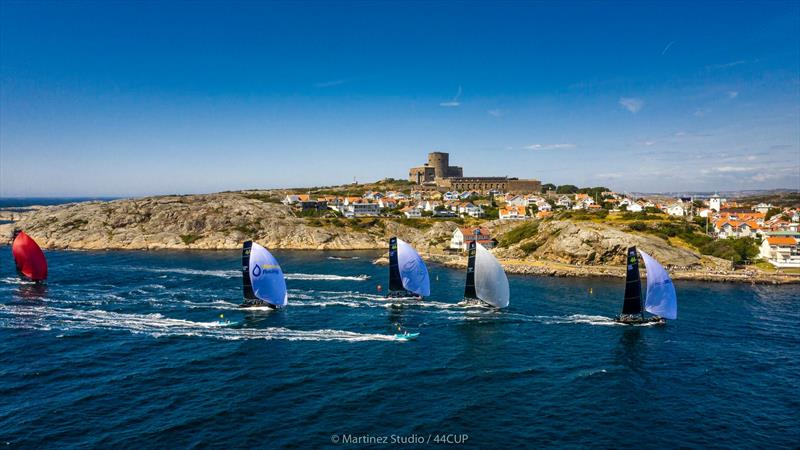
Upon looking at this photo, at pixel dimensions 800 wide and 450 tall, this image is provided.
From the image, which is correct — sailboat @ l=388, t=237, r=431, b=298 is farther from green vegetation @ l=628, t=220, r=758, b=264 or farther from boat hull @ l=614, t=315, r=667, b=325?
green vegetation @ l=628, t=220, r=758, b=264

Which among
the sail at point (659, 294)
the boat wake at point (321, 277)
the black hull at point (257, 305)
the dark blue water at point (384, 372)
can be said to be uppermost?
the sail at point (659, 294)

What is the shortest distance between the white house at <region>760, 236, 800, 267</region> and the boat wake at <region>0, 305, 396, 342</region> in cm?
8467

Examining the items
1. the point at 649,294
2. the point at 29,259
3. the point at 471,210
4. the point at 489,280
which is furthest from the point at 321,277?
the point at 471,210

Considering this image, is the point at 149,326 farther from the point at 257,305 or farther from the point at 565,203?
the point at 565,203

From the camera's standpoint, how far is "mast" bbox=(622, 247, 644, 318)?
5184 cm

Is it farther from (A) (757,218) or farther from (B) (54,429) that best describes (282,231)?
(A) (757,218)

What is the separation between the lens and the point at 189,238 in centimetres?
13250

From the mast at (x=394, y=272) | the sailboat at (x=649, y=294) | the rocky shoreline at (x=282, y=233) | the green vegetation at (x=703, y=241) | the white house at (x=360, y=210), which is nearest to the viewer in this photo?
the sailboat at (x=649, y=294)

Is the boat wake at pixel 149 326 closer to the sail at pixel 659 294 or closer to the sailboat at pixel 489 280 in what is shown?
the sailboat at pixel 489 280

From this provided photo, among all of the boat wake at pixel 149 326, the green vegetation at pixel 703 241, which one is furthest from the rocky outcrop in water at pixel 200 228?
the boat wake at pixel 149 326

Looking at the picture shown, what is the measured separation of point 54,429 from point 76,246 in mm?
116301

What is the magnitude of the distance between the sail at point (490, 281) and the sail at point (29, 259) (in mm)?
64459

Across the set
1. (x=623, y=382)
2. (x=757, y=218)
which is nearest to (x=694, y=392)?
(x=623, y=382)

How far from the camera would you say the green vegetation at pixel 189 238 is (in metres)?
131
